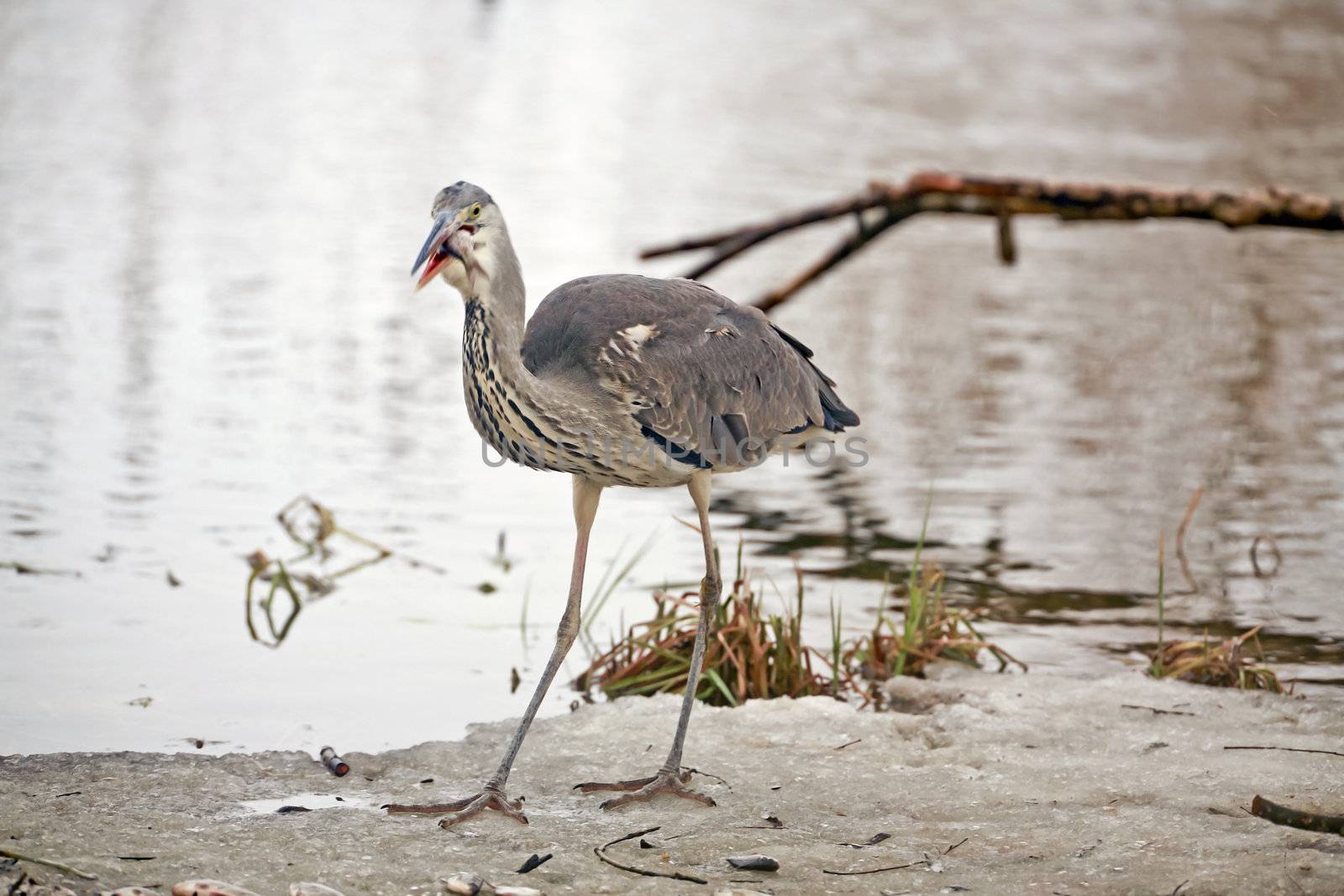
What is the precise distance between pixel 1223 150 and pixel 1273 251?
6.08 meters

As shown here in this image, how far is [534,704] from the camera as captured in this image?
237 inches

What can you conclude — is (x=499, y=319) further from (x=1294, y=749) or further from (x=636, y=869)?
(x=1294, y=749)

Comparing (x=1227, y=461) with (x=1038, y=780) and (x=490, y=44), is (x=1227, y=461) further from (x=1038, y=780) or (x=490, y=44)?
(x=490, y=44)

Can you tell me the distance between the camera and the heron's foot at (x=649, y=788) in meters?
6.00

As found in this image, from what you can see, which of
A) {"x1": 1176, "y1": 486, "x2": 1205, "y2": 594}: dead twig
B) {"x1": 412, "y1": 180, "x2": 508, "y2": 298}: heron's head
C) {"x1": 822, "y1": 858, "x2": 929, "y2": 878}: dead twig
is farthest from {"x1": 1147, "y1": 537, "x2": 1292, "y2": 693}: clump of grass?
{"x1": 412, "y1": 180, "x2": 508, "y2": 298}: heron's head

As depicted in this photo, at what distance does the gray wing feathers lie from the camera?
6.12 meters

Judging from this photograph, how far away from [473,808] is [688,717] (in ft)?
3.09

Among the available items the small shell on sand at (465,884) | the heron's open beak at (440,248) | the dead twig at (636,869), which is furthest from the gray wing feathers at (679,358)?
A: the small shell on sand at (465,884)

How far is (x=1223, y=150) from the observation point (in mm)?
24891

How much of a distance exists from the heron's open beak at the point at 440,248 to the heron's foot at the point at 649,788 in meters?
1.81

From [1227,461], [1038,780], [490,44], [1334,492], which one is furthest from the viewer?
[490,44]

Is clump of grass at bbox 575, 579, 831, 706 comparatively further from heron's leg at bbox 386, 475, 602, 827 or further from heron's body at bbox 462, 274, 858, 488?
heron's leg at bbox 386, 475, 602, 827

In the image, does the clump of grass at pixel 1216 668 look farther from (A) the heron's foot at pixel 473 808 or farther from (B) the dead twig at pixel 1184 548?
(A) the heron's foot at pixel 473 808

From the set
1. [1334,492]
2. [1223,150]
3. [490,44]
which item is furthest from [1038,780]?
[490,44]
